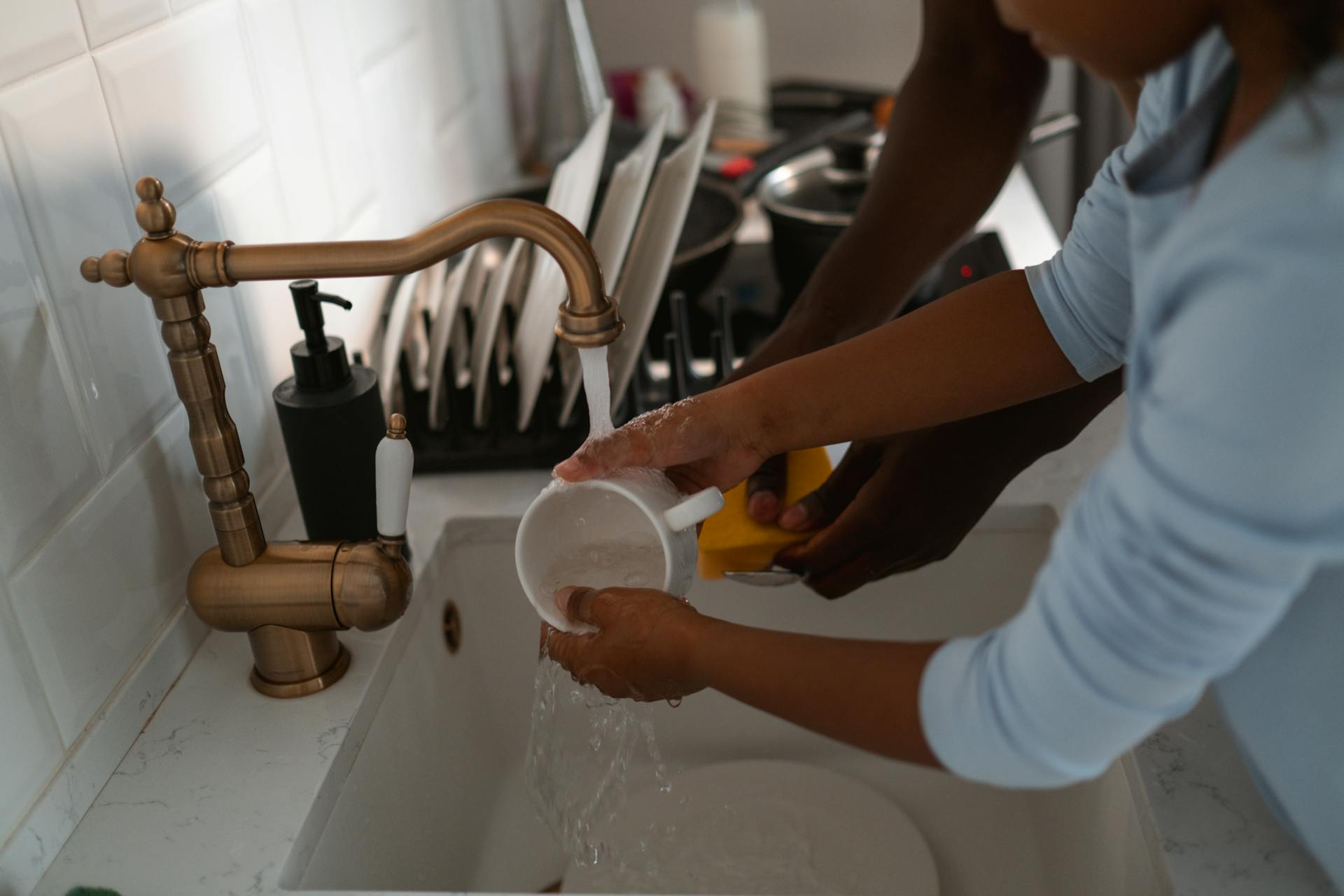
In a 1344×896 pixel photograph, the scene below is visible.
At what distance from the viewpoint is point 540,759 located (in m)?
0.93

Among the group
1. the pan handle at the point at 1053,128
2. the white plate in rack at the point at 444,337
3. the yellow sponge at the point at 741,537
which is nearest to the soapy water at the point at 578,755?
the yellow sponge at the point at 741,537

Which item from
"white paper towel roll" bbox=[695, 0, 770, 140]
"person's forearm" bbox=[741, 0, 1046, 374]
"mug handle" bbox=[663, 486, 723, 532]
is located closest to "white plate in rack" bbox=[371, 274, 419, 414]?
"person's forearm" bbox=[741, 0, 1046, 374]

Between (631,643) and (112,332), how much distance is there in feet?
1.48

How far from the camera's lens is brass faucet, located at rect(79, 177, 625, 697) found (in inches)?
27.9

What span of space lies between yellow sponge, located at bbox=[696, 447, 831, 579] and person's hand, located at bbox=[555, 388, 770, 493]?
59 millimetres

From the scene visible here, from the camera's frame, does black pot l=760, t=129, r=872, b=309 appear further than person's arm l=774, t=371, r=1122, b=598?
Yes

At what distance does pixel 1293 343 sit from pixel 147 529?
78cm

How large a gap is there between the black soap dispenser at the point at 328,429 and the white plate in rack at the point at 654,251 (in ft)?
0.79

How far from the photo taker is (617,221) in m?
1.13

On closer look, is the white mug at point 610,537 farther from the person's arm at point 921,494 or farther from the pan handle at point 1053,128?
the pan handle at point 1053,128

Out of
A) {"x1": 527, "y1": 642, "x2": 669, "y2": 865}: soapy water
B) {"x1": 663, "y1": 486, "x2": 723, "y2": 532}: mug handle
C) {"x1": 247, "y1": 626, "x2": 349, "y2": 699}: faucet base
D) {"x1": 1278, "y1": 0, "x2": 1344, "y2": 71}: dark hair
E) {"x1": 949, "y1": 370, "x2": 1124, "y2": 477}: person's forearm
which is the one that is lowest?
{"x1": 527, "y1": 642, "x2": 669, "y2": 865}: soapy water

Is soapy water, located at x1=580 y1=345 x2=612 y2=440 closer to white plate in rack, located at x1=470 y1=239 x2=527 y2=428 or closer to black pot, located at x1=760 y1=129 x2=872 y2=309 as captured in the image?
white plate in rack, located at x1=470 y1=239 x2=527 y2=428

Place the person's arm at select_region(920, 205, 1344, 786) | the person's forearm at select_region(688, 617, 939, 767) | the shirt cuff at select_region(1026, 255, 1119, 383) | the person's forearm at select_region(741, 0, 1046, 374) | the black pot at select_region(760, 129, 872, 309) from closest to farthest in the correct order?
the person's arm at select_region(920, 205, 1344, 786), the person's forearm at select_region(688, 617, 939, 767), the shirt cuff at select_region(1026, 255, 1119, 383), the person's forearm at select_region(741, 0, 1046, 374), the black pot at select_region(760, 129, 872, 309)

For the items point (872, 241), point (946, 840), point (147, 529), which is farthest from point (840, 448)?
point (147, 529)
